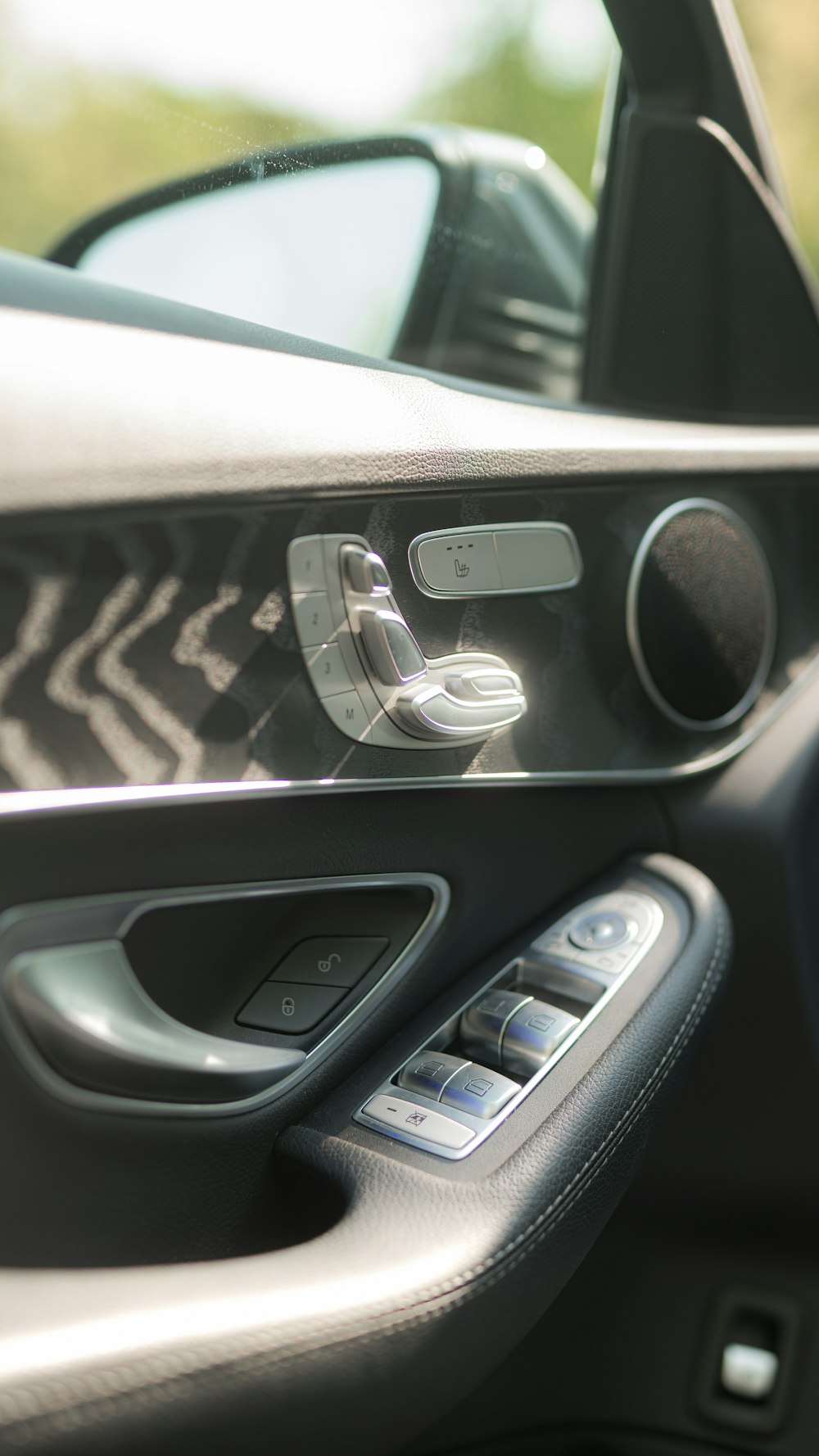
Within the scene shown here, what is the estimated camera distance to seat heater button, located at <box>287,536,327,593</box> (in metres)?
0.86

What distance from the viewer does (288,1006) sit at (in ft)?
3.02

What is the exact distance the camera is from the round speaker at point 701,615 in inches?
Result: 47.6

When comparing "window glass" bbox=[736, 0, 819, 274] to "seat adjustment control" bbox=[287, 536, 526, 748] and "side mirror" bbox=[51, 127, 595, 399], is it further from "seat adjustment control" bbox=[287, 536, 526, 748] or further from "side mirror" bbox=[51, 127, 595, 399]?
"seat adjustment control" bbox=[287, 536, 526, 748]

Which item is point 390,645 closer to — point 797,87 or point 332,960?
point 332,960

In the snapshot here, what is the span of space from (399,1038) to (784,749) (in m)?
0.62

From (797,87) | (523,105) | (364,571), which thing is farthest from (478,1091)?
(797,87)

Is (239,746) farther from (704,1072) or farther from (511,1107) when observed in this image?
(704,1072)

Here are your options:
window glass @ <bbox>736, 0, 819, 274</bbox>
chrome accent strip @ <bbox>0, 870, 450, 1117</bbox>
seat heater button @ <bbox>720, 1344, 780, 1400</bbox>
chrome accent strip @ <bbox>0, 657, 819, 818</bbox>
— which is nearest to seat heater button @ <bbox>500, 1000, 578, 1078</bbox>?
chrome accent strip @ <bbox>0, 870, 450, 1117</bbox>

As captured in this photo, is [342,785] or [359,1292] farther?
[342,785]

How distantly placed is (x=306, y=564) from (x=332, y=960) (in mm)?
328

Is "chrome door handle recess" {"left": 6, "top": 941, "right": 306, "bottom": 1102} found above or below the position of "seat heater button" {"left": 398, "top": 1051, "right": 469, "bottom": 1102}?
above

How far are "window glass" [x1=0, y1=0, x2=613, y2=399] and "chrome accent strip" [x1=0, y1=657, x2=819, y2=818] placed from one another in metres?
0.44

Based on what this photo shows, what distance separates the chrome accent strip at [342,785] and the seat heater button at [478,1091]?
0.24 metres

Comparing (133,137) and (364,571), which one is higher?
(133,137)
